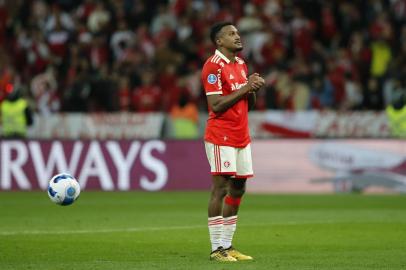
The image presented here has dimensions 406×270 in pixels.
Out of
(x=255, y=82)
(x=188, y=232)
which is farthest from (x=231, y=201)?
(x=188, y=232)

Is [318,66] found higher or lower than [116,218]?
higher

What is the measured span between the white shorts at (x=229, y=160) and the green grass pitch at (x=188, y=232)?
2.85ft

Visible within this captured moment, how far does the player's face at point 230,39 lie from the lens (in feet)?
32.7

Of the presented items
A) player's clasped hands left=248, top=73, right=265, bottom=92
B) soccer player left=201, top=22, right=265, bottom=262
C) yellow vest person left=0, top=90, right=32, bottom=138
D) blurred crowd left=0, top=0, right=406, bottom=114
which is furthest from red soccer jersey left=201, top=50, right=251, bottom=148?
blurred crowd left=0, top=0, right=406, bottom=114

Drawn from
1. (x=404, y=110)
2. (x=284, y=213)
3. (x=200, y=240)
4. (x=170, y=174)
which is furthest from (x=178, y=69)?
(x=200, y=240)

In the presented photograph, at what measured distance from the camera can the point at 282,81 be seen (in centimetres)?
2330

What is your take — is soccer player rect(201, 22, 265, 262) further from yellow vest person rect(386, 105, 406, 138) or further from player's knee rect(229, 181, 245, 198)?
yellow vest person rect(386, 105, 406, 138)

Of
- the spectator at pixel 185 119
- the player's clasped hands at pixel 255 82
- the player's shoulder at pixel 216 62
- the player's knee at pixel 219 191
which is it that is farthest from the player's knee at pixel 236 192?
the spectator at pixel 185 119

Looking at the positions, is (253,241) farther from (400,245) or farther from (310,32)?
(310,32)

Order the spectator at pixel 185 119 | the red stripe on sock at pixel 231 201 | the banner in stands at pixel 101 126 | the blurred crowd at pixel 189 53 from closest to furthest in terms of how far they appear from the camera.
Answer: the red stripe on sock at pixel 231 201 < the spectator at pixel 185 119 < the banner in stands at pixel 101 126 < the blurred crowd at pixel 189 53

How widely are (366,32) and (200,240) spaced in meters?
13.7

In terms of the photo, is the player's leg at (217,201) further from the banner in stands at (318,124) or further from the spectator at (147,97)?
the spectator at (147,97)

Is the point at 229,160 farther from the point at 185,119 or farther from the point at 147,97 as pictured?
the point at 147,97

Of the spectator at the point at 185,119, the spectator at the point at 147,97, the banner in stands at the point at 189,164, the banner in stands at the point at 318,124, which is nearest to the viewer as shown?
the banner in stands at the point at 189,164
